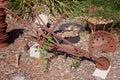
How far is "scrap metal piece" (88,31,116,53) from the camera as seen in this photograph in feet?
22.4

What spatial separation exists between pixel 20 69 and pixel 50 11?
326 cm

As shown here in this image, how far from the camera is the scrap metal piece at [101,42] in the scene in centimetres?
684

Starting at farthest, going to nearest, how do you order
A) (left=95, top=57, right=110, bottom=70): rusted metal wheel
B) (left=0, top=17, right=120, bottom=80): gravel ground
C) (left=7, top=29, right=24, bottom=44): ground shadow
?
(left=7, top=29, right=24, bottom=44): ground shadow, (left=0, top=17, right=120, bottom=80): gravel ground, (left=95, top=57, right=110, bottom=70): rusted metal wheel

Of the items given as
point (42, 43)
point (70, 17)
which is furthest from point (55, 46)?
point (70, 17)

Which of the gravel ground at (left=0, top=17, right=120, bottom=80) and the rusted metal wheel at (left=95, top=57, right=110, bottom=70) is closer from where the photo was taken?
the rusted metal wheel at (left=95, top=57, right=110, bottom=70)

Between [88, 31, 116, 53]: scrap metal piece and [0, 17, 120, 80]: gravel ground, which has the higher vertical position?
[88, 31, 116, 53]: scrap metal piece

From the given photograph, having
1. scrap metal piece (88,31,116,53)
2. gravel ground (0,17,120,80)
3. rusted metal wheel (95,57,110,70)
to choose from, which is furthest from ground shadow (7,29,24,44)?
rusted metal wheel (95,57,110,70)

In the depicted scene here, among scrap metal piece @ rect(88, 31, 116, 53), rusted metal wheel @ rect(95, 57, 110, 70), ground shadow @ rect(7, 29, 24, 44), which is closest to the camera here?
rusted metal wheel @ rect(95, 57, 110, 70)

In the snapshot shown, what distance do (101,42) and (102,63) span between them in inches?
30.6

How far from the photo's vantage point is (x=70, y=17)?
9.14m

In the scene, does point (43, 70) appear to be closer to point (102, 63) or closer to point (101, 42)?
point (102, 63)

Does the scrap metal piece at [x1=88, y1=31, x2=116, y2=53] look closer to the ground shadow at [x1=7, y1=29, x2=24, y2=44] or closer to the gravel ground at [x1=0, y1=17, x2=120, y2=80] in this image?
the gravel ground at [x1=0, y1=17, x2=120, y2=80]

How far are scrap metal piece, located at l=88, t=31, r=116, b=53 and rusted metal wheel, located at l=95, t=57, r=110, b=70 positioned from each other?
57 centimetres

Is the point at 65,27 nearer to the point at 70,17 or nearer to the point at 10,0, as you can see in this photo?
the point at 70,17
